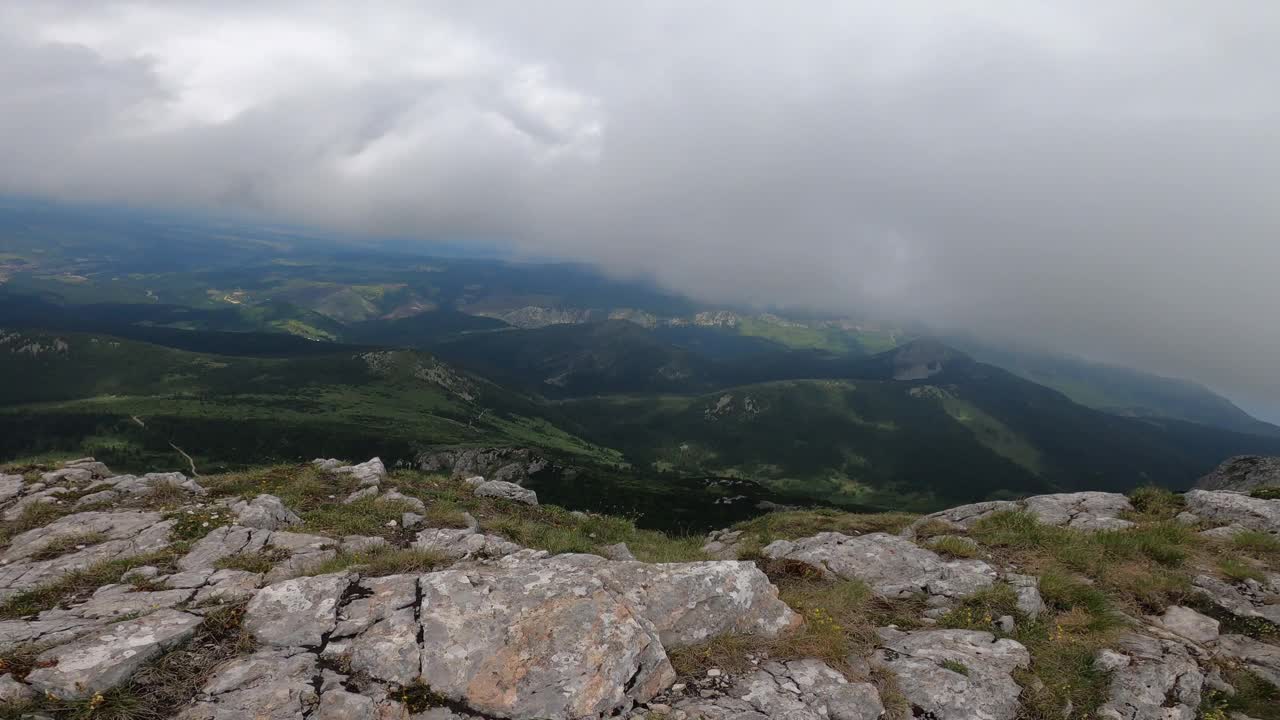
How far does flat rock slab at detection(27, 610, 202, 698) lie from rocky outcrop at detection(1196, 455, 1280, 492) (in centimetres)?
7304

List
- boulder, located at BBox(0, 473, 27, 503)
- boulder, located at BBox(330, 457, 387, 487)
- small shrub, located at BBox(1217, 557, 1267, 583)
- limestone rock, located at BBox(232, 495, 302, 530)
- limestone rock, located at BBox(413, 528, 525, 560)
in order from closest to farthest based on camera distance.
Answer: small shrub, located at BBox(1217, 557, 1267, 583) < limestone rock, located at BBox(413, 528, 525, 560) < limestone rock, located at BBox(232, 495, 302, 530) < boulder, located at BBox(0, 473, 27, 503) < boulder, located at BBox(330, 457, 387, 487)

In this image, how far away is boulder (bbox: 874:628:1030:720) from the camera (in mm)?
10469

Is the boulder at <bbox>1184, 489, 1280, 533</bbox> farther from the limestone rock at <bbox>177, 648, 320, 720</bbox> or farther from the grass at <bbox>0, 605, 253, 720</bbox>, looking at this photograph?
the grass at <bbox>0, 605, 253, 720</bbox>

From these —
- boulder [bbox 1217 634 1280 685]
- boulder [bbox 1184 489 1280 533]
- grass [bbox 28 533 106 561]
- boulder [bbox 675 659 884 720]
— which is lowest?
grass [bbox 28 533 106 561]

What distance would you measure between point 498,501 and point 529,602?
52.5 ft

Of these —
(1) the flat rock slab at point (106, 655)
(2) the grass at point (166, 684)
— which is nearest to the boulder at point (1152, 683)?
(2) the grass at point (166, 684)

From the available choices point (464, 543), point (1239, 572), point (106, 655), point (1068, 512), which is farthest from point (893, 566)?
point (106, 655)

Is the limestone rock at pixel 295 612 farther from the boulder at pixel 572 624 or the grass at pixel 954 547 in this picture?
the grass at pixel 954 547

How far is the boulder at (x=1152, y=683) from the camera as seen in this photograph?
10.9 meters

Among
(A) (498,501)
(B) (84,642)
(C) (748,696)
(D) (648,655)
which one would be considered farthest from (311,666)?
(A) (498,501)

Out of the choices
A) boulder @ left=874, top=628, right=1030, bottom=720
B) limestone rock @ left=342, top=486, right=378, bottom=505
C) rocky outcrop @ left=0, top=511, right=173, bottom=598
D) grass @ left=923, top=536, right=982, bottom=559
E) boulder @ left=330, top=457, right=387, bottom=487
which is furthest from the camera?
boulder @ left=330, top=457, right=387, bottom=487

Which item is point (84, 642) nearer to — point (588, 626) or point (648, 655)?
point (588, 626)

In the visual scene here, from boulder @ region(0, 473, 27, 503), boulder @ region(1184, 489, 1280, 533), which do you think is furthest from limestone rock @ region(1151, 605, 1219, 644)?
boulder @ region(0, 473, 27, 503)

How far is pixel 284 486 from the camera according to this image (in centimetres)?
2383
